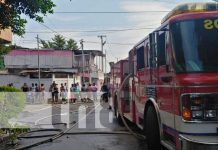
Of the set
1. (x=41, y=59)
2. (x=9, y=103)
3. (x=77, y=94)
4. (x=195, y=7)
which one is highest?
(x=41, y=59)

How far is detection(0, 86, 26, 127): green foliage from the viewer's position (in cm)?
1348

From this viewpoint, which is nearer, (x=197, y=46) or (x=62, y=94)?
(x=197, y=46)

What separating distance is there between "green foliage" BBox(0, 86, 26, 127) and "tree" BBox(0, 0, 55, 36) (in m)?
2.90

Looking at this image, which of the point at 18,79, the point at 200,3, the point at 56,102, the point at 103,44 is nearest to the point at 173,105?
the point at 200,3

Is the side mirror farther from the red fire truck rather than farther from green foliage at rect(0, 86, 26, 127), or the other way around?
green foliage at rect(0, 86, 26, 127)

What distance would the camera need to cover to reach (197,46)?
6.85 meters

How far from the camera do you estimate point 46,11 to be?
1044 centimetres

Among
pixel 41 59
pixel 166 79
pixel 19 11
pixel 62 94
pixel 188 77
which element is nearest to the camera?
pixel 188 77

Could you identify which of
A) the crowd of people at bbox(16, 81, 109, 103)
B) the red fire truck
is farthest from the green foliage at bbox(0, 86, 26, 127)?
the crowd of people at bbox(16, 81, 109, 103)

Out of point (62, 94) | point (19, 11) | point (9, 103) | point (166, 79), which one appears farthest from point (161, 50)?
point (62, 94)

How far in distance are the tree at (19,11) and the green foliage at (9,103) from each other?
2898 mm

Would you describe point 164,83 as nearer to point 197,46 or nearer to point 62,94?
point 197,46

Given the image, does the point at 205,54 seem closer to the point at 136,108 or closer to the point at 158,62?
the point at 158,62

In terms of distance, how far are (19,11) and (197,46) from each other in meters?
5.28
